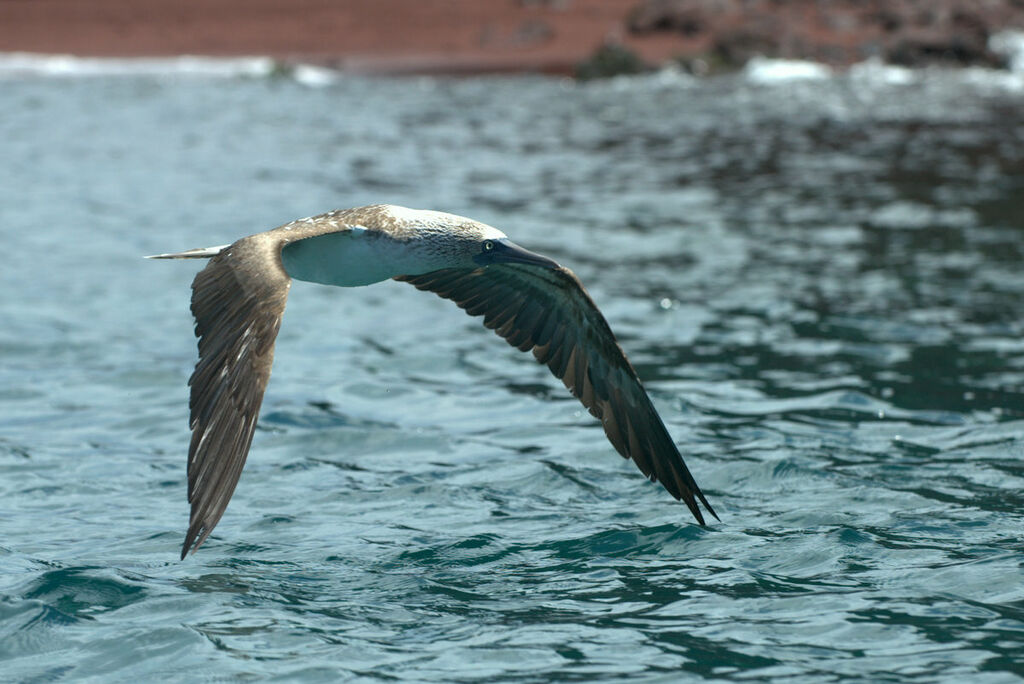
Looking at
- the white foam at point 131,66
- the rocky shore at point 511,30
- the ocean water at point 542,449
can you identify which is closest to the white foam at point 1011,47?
the rocky shore at point 511,30

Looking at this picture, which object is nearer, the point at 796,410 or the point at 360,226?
the point at 360,226

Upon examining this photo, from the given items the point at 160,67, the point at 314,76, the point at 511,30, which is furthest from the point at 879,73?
the point at 160,67

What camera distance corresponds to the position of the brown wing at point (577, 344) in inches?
263

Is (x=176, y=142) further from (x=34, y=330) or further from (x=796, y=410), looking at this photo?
(x=796, y=410)

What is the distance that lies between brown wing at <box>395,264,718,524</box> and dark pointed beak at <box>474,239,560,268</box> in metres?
0.20

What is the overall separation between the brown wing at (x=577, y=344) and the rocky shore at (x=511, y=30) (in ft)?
101

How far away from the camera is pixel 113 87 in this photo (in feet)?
109

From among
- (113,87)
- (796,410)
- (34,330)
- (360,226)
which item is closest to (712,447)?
(796,410)

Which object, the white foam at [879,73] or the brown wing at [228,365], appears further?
the white foam at [879,73]

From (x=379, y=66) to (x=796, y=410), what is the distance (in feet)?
105

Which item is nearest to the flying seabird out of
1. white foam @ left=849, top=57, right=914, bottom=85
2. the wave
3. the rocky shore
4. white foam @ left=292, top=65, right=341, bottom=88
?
white foam @ left=292, top=65, right=341, bottom=88

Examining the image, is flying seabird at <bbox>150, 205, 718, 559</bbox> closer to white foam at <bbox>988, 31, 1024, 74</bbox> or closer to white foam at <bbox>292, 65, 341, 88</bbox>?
white foam at <bbox>292, 65, 341, 88</bbox>

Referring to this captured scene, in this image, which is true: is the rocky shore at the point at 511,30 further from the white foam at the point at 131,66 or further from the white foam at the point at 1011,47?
the white foam at the point at 131,66

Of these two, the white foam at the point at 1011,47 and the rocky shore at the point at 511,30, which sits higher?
the rocky shore at the point at 511,30
